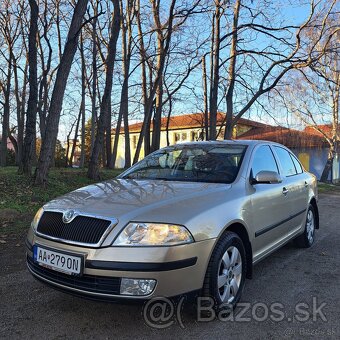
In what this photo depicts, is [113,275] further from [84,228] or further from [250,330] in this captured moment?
[250,330]

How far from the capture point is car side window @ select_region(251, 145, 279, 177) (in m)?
4.42

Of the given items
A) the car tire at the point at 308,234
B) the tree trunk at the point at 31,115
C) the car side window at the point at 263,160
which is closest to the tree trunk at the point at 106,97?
the tree trunk at the point at 31,115

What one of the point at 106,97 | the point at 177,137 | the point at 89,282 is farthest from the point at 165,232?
the point at 177,137

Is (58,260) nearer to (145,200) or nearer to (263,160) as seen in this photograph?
(145,200)

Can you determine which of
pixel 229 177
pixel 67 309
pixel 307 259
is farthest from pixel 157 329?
pixel 307 259

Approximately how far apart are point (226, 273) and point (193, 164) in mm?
1424

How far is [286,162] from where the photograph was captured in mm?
5523

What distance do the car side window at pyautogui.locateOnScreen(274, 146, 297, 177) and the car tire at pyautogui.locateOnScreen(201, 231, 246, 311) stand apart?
75.6 inches

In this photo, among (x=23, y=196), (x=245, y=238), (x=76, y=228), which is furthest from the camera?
(x=23, y=196)

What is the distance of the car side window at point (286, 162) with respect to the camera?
209 inches

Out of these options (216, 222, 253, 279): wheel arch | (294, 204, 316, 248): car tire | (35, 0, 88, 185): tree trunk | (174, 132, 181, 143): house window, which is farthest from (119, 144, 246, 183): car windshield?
(174, 132, 181, 143): house window

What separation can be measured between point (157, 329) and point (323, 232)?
202 inches

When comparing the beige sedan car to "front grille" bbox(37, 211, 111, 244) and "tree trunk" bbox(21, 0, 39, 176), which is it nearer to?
"front grille" bbox(37, 211, 111, 244)

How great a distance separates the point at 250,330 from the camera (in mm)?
3168
